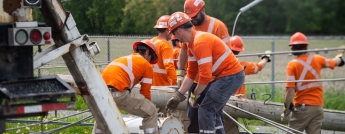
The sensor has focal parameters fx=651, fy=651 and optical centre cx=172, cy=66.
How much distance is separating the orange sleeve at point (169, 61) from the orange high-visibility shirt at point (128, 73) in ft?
4.88

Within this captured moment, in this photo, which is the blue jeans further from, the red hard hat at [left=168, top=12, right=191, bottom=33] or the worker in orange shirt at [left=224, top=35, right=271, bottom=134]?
the worker in orange shirt at [left=224, top=35, right=271, bottom=134]

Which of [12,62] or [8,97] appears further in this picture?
[12,62]

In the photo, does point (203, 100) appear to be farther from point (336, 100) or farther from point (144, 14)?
point (144, 14)

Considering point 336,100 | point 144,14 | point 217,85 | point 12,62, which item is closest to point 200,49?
point 217,85

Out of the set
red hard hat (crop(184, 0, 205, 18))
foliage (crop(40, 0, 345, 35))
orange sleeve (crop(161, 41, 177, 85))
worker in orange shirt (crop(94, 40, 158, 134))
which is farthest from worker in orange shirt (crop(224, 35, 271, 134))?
foliage (crop(40, 0, 345, 35))

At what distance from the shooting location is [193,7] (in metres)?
8.35

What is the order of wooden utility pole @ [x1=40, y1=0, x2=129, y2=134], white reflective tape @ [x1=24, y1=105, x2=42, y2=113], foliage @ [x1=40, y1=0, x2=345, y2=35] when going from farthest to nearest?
foliage @ [x1=40, y1=0, x2=345, y2=35], wooden utility pole @ [x1=40, y1=0, x2=129, y2=134], white reflective tape @ [x1=24, y1=105, x2=42, y2=113]

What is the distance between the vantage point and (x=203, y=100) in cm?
759

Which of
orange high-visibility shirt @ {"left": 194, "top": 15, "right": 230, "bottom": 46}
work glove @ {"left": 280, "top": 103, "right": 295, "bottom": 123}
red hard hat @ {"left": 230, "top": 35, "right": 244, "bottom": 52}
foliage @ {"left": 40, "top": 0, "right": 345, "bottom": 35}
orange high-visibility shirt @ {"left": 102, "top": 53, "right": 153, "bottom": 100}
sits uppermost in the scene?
foliage @ {"left": 40, "top": 0, "right": 345, "bottom": 35}

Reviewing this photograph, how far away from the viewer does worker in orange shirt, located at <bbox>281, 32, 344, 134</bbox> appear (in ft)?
30.0

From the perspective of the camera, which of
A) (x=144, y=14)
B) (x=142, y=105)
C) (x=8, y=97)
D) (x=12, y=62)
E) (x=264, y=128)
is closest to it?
(x=8, y=97)

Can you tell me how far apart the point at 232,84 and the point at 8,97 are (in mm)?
3066

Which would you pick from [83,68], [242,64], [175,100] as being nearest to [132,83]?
[175,100]

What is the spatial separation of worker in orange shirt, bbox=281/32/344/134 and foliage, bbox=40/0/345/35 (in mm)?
3669
